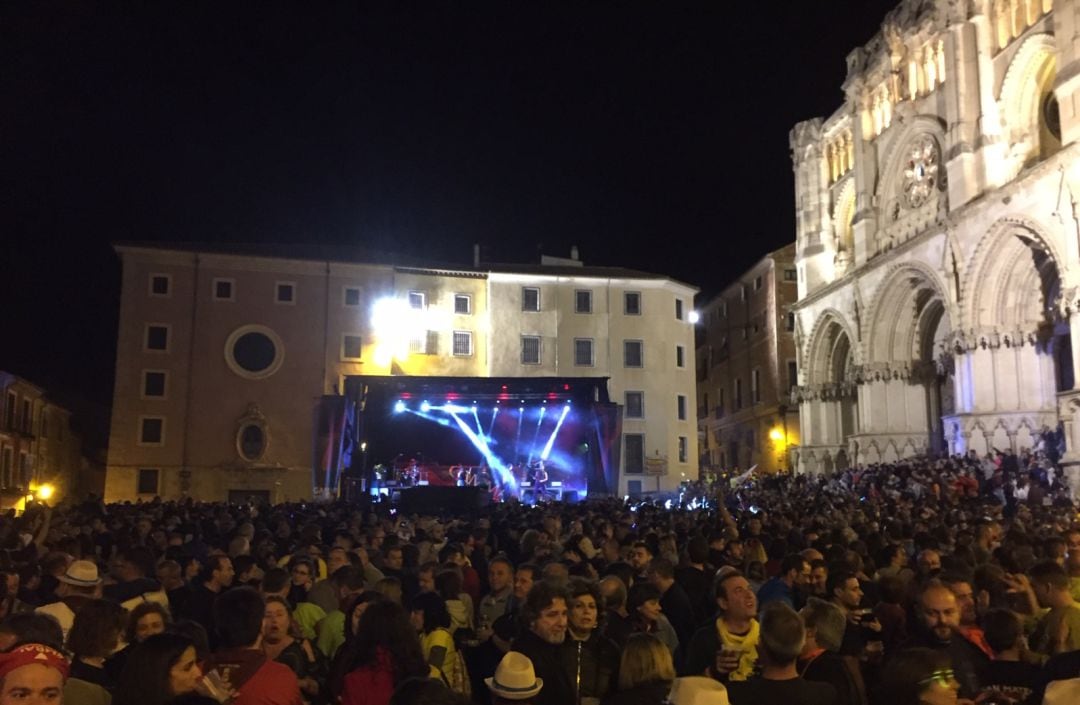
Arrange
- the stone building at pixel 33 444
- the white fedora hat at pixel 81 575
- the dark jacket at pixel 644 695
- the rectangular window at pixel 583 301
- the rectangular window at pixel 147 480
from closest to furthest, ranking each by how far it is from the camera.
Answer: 1. the dark jacket at pixel 644 695
2. the white fedora hat at pixel 81 575
3. the stone building at pixel 33 444
4. the rectangular window at pixel 147 480
5. the rectangular window at pixel 583 301

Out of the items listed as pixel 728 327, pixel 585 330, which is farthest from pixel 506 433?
pixel 728 327

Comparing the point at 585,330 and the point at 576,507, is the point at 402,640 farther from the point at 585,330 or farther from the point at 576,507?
the point at 585,330

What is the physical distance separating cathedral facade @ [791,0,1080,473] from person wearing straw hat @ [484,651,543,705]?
922 inches

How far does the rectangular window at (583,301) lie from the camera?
46.1 meters

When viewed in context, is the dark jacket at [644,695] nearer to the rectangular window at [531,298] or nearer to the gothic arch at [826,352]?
the gothic arch at [826,352]

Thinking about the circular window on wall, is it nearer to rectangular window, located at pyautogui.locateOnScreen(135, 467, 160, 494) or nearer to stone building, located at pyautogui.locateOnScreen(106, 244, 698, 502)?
stone building, located at pyautogui.locateOnScreen(106, 244, 698, 502)

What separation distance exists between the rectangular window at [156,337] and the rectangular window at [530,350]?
55.6 ft

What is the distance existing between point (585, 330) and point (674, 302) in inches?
216

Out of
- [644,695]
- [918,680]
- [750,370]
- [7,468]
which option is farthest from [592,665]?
[750,370]

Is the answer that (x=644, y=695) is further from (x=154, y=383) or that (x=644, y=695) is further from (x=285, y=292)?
(x=285, y=292)

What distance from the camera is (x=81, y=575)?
623 cm

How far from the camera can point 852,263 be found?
39.0 meters

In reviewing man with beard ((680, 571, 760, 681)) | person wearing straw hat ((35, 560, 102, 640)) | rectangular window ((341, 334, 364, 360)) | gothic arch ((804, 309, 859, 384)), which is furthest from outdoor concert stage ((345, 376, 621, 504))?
man with beard ((680, 571, 760, 681))

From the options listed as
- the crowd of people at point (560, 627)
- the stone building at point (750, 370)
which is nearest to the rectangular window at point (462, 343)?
the stone building at point (750, 370)
